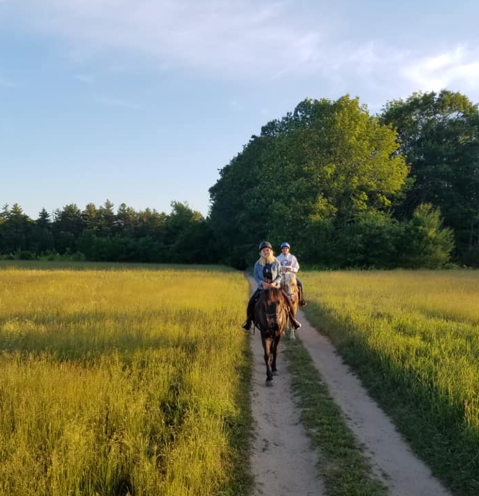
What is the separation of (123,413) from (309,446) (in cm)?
241

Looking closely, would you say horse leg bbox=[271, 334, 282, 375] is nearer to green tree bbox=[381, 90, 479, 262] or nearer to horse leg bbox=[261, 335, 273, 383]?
horse leg bbox=[261, 335, 273, 383]

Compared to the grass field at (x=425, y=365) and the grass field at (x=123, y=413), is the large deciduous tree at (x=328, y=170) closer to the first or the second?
the grass field at (x=425, y=365)

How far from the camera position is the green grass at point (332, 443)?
3.99m

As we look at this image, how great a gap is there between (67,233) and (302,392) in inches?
3807

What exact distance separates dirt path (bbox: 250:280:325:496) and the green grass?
127 mm

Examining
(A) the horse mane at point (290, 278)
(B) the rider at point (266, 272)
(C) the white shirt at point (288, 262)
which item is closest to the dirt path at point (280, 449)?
(B) the rider at point (266, 272)

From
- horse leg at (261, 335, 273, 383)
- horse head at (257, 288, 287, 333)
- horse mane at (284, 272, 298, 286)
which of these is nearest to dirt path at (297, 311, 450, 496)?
horse leg at (261, 335, 273, 383)

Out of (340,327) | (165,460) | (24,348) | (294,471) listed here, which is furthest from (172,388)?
(340,327)

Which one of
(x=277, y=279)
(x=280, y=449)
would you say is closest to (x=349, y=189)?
(x=277, y=279)

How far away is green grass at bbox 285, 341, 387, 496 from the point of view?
13.1ft

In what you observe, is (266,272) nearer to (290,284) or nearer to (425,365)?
(290,284)

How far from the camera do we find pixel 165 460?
400 cm

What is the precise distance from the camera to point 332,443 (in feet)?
16.1

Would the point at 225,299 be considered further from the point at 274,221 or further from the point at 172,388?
the point at 274,221
